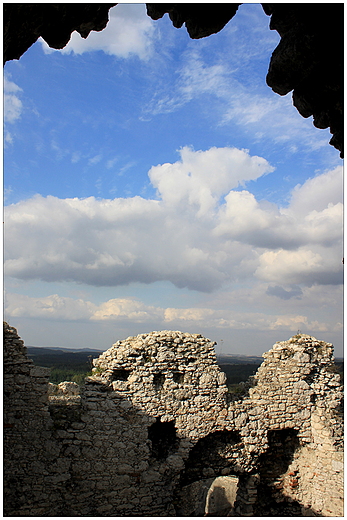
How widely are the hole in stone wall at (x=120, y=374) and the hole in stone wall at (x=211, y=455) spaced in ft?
10.8

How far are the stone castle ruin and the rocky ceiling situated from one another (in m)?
7.48

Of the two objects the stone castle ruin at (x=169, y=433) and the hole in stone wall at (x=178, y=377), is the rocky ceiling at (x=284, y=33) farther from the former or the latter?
the hole in stone wall at (x=178, y=377)

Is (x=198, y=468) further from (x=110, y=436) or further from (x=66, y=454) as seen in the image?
(x=66, y=454)

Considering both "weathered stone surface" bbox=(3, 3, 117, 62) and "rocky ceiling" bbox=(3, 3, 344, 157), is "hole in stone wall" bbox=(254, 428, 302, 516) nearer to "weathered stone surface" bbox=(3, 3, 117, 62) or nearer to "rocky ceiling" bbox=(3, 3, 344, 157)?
"rocky ceiling" bbox=(3, 3, 344, 157)

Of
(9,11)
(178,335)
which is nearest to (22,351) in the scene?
(178,335)

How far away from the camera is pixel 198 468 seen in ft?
34.8

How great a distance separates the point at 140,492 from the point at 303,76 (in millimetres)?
11079

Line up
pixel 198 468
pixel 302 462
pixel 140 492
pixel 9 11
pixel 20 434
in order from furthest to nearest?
pixel 302 462, pixel 198 468, pixel 140 492, pixel 20 434, pixel 9 11

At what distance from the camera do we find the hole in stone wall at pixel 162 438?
34.0 feet

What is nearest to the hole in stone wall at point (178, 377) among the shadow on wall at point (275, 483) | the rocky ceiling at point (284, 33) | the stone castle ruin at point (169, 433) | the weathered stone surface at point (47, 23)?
the stone castle ruin at point (169, 433)

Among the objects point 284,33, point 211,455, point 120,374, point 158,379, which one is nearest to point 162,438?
point 211,455

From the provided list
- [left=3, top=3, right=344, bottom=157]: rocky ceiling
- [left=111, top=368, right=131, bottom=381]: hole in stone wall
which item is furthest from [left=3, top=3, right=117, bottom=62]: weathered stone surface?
[left=111, top=368, right=131, bottom=381]: hole in stone wall

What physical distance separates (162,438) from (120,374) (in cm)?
255

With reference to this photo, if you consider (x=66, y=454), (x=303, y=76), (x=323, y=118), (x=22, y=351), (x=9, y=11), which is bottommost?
(x=66, y=454)
